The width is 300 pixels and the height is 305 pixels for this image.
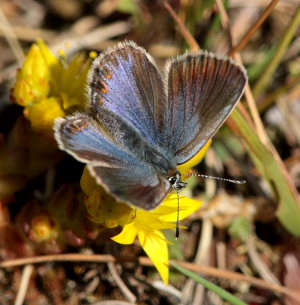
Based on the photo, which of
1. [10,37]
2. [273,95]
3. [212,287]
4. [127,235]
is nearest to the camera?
[127,235]

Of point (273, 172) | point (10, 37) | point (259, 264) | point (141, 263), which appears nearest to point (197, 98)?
point (273, 172)

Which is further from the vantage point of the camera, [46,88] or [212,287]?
[46,88]

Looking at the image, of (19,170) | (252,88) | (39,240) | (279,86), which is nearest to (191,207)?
(39,240)

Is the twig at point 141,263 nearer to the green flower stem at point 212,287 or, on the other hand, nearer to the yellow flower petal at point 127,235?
the green flower stem at point 212,287

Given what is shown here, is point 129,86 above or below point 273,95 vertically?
above

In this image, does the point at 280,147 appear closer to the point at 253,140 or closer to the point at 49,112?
the point at 253,140

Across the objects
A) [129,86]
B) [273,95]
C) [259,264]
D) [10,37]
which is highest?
[10,37]

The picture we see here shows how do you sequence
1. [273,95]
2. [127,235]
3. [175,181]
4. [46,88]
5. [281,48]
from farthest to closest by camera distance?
1. [273,95]
2. [281,48]
3. [46,88]
4. [127,235]
5. [175,181]

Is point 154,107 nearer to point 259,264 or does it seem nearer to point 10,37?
point 259,264
